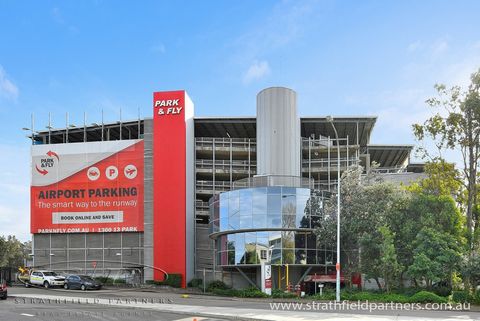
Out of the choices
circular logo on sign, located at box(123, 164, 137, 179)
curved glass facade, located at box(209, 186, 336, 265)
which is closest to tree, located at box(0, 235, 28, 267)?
circular logo on sign, located at box(123, 164, 137, 179)

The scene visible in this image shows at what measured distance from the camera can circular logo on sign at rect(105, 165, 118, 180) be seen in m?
59.5

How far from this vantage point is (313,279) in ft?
144

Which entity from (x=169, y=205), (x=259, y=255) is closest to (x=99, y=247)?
(x=169, y=205)

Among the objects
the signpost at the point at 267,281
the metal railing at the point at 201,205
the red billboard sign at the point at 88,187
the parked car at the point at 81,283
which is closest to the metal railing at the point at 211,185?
the metal railing at the point at 201,205

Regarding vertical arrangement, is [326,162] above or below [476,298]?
above

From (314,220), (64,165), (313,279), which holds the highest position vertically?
(64,165)

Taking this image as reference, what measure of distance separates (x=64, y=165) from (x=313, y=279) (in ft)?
109

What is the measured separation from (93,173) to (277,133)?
71.6ft

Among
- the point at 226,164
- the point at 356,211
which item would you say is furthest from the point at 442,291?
the point at 226,164

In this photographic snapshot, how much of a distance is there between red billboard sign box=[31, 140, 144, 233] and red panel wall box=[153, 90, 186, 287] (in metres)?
2.53

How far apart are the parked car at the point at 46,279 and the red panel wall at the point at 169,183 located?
11.3m

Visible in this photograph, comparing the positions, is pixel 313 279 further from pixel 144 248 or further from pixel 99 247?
pixel 99 247

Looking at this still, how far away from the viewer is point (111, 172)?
59.7 meters

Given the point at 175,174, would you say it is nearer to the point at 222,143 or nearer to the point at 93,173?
the point at 222,143
